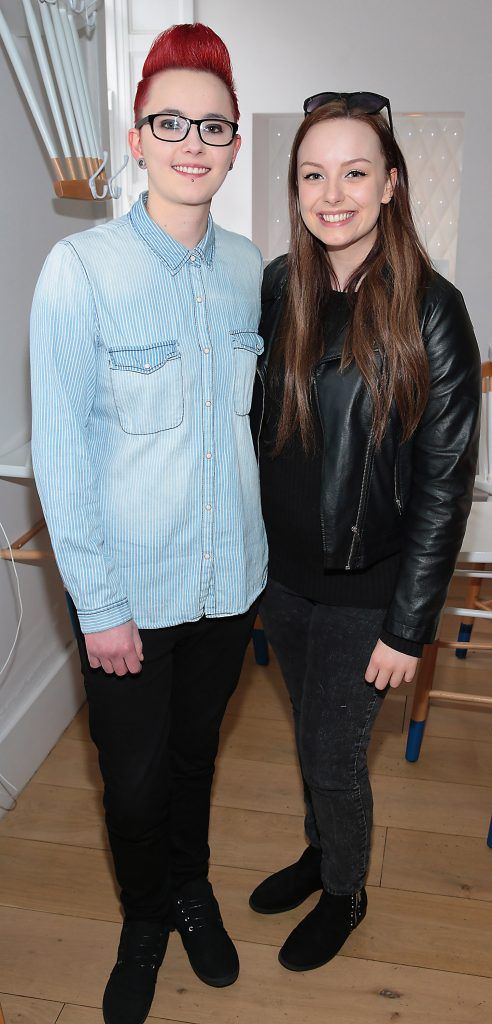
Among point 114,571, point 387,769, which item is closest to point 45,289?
point 114,571

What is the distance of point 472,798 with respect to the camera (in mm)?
2291

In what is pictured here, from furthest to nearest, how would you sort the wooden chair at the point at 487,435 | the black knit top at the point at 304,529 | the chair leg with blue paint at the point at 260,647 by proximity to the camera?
the chair leg with blue paint at the point at 260,647, the wooden chair at the point at 487,435, the black knit top at the point at 304,529

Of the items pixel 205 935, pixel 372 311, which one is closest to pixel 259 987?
pixel 205 935

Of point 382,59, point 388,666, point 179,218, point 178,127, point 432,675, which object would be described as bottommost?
point 432,675

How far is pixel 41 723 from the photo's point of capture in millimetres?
2389

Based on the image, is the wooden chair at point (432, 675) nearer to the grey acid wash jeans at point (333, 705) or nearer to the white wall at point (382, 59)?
the grey acid wash jeans at point (333, 705)

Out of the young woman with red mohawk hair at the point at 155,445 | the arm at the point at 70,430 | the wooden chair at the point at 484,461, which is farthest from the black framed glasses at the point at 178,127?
the wooden chair at the point at 484,461

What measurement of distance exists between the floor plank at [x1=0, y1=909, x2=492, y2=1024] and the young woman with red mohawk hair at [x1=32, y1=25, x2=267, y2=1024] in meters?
0.10

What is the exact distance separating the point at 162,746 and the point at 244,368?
2.13 ft

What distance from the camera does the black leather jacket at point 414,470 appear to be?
4.51 ft

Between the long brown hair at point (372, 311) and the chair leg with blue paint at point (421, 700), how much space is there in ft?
3.53

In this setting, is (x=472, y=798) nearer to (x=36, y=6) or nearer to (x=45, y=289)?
(x=45, y=289)

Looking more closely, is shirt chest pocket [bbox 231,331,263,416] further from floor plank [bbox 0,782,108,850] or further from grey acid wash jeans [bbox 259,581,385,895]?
floor plank [bbox 0,782,108,850]

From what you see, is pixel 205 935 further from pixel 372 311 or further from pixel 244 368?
pixel 372 311
